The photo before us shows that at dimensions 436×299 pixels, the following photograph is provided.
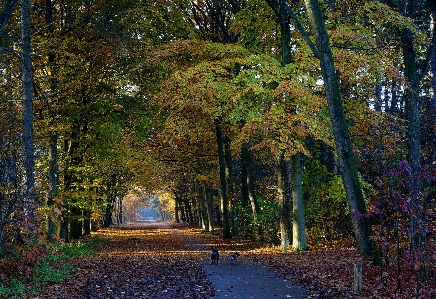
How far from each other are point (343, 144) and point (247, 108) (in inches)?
200

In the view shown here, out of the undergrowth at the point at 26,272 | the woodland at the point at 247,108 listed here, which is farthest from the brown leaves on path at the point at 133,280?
the woodland at the point at 247,108

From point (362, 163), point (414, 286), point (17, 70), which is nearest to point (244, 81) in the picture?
point (362, 163)

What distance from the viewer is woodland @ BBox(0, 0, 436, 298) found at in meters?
10.7

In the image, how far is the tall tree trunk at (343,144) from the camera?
1070 cm

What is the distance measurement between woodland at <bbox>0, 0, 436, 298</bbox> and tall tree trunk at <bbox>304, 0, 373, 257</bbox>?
29 mm

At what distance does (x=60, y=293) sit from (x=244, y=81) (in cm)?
911

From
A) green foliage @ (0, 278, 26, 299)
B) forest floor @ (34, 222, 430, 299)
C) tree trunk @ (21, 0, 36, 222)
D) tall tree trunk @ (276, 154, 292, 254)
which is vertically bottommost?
forest floor @ (34, 222, 430, 299)

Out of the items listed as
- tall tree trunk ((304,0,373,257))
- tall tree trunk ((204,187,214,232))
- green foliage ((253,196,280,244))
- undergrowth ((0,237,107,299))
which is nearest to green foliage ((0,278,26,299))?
undergrowth ((0,237,107,299))

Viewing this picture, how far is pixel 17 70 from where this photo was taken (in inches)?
752

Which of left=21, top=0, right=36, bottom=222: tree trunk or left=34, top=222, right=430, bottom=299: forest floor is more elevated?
left=21, top=0, right=36, bottom=222: tree trunk

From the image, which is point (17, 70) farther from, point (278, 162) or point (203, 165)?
point (203, 165)

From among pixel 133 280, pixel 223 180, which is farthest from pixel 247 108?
pixel 223 180

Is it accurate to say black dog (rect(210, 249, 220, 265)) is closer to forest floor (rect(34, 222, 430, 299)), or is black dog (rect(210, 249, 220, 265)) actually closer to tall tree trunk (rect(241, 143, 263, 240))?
forest floor (rect(34, 222, 430, 299))

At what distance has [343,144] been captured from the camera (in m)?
10.9
